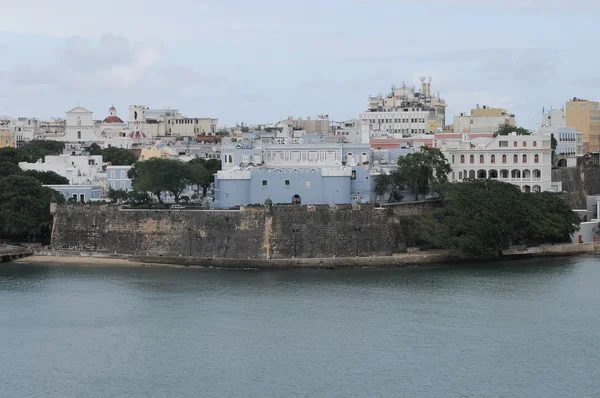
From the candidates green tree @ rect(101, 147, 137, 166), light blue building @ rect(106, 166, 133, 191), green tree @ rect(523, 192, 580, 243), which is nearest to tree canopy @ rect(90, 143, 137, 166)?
green tree @ rect(101, 147, 137, 166)

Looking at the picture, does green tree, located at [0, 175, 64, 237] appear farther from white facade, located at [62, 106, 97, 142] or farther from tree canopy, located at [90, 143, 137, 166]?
white facade, located at [62, 106, 97, 142]

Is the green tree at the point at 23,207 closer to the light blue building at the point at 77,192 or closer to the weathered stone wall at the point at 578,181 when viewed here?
the light blue building at the point at 77,192

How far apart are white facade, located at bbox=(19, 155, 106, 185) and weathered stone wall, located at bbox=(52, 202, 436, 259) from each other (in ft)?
20.5

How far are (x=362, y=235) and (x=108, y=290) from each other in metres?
6.62

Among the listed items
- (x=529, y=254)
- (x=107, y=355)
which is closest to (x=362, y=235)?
(x=529, y=254)

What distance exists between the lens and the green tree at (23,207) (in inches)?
1227

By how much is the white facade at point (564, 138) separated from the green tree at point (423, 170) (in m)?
11.0

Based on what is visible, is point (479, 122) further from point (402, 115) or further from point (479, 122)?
point (402, 115)

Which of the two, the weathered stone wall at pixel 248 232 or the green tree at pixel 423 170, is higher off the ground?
the green tree at pixel 423 170

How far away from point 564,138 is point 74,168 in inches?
703

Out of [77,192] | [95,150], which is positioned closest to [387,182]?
[77,192]

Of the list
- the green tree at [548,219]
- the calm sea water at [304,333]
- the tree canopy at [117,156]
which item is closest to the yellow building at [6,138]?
the tree canopy at [117,156]

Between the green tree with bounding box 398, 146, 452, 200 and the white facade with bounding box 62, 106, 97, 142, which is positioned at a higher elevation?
the white facade with bounding box 62, 106, 97, 142

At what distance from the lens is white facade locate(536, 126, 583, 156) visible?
142 ft
